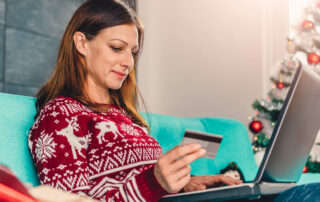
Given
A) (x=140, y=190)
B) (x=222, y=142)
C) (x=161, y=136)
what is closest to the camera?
(x=140, y=190)

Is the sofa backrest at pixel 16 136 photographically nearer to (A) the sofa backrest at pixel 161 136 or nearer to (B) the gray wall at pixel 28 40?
(A) the sofa backrest at pixel 161 136

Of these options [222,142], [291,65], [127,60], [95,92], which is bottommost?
[222,142]

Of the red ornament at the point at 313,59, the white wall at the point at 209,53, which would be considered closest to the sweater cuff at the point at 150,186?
the red ornament at the point at 313,59

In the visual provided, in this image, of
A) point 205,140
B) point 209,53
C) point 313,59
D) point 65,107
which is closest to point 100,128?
point 65,107

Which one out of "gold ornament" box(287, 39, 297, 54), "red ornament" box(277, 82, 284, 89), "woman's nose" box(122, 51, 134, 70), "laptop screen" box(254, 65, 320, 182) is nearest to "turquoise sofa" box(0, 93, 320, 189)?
"woman's nose" box(122, 51, 134, 70)

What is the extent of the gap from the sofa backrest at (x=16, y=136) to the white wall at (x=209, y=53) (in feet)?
9.30

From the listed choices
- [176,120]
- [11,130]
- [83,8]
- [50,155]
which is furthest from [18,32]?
[50,155]

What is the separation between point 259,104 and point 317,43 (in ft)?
2.22

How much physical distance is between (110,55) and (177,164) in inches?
24.7

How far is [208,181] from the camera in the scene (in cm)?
107

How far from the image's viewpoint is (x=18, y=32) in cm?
289

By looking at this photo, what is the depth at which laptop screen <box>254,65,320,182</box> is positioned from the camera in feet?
2.53

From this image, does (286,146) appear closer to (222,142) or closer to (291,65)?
(222,142)

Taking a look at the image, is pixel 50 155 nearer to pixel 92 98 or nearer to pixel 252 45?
pixel 92 98
